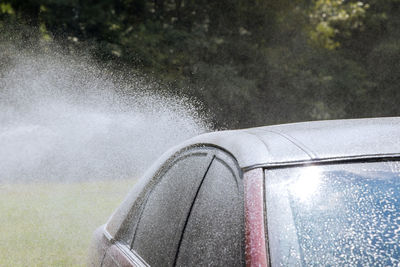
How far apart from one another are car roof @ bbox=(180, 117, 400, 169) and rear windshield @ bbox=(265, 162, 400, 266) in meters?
0.05

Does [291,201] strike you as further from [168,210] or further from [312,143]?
[168,210]

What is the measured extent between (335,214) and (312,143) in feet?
0.98

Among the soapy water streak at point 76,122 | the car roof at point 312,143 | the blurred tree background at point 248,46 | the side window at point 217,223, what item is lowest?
the side window at point 217,223

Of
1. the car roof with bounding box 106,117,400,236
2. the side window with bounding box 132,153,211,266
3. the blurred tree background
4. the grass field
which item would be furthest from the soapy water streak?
the car roof with bounding box 106,117,400,236

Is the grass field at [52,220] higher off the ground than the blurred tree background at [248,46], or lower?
lower

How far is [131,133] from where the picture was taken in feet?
49.3

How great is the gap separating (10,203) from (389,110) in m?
22.7

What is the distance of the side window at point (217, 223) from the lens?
149 cm

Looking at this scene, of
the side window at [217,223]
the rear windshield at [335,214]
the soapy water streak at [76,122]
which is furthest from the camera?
the soapy water streak at [76,122]

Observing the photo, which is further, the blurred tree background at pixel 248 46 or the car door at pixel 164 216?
the blurred tree background at pixel 248 46

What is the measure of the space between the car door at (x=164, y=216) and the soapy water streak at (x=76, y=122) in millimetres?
9231

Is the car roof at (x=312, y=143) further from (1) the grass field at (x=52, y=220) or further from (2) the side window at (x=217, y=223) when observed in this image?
(1) the grass field at (x=52, y=220)

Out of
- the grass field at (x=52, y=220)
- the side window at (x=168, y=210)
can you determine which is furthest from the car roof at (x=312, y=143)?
the grass field at (x=52, y=220)

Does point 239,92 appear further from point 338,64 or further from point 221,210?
Answer: point 221,210
